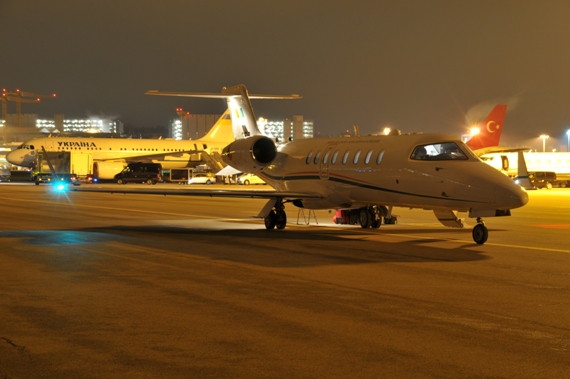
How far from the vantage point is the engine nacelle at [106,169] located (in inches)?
3017

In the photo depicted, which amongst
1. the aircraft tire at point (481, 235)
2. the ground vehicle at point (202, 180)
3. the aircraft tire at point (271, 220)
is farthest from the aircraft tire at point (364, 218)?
the ground vehicle at point (202, 180)

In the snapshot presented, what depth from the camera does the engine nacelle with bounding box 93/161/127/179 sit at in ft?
251

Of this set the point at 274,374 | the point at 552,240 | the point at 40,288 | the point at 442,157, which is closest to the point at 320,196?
the point at 442,157

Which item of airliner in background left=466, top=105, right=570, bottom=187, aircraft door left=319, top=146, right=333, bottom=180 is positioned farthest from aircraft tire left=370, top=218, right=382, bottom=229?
airliner in background left=466, top=105, right=570, bottom=187

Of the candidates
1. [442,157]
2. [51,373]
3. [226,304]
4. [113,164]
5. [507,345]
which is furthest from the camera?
[113,164]

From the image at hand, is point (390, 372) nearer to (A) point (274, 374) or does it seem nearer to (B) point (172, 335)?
(A) point (274, 374)

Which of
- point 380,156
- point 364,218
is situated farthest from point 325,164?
point 380,156

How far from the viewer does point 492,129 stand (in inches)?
2393

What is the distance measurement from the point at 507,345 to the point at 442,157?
404 inches

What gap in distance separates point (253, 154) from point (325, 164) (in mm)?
2303

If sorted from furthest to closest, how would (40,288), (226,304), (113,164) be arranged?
(113,164) < (40,288) < (226,304)

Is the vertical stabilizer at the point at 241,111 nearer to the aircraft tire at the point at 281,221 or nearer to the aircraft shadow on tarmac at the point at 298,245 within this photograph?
the aircraft tire at the point at 281,221

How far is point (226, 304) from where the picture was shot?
9273mm

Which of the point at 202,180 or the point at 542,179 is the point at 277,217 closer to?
the point at 542,179
